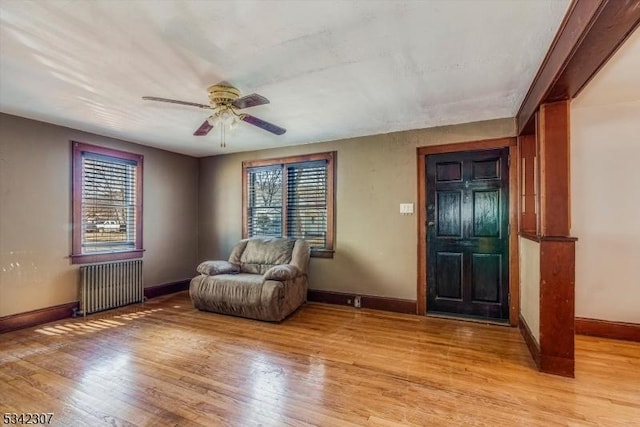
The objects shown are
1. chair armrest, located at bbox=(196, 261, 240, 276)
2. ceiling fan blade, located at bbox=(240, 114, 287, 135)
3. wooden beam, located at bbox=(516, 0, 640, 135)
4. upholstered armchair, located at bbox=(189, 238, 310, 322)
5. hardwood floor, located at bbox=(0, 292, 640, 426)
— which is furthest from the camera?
chair armrest, located at bbox=(196, 261, 240, 276)

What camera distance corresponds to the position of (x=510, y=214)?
352cm

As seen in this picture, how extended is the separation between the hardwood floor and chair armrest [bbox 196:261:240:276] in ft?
2.34

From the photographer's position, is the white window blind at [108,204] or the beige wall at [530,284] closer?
the beige wall at [530,284]

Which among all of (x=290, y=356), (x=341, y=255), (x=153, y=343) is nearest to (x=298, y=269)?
(x=341, y=255)

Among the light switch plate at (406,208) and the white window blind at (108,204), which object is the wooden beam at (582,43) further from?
the white window blind at (108,204)

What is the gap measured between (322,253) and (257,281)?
1.16 m

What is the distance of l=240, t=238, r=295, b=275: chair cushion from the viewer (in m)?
4.32

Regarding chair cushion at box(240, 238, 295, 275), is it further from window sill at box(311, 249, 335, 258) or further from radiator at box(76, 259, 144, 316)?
Answer: radiator at box(76, 259, 144, 316)

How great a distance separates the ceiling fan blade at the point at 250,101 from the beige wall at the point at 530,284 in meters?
2.56

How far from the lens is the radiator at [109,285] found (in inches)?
154

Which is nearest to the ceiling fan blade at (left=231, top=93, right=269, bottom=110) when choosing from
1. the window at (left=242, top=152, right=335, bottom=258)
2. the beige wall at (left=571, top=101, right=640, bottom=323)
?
the window at (left=242, top=152, right=335, bottom=258)

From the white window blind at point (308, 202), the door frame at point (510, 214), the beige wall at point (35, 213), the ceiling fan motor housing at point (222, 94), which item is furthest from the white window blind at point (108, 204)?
Answer: the door frame at point (510, 214)

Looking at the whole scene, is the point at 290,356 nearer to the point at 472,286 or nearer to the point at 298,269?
the point at 298,269

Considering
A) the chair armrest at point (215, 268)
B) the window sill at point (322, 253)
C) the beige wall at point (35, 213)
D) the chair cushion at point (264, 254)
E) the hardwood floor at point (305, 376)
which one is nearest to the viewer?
the hardwood floor at point (305, 376)
